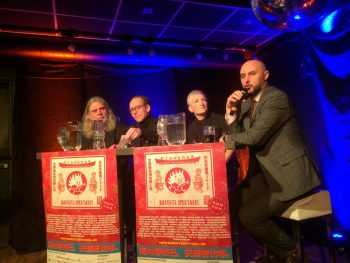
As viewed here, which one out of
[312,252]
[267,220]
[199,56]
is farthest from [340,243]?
[199,56]

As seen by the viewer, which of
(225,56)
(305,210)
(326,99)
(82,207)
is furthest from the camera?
(225,56)

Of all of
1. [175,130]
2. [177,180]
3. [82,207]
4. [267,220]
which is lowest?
[267,220]

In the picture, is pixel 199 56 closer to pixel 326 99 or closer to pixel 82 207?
pixel 326 99

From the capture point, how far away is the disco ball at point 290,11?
1646 mm

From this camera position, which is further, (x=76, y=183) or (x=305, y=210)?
(x=305, y=210)

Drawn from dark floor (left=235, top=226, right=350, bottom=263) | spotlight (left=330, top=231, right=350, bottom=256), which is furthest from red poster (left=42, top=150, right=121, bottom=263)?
spotlight (left=330, top=231, right=350, bottom=256)

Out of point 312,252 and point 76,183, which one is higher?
point 76,183

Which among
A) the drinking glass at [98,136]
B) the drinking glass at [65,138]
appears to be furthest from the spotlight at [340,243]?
the drinking glass at [65,138]

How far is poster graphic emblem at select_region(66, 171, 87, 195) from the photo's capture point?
147 centimetres

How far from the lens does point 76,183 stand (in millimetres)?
1486

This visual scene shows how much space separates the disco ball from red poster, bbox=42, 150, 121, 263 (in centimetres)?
133

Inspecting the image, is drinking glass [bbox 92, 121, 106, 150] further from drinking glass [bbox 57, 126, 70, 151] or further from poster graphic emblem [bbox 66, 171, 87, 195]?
poster graphic emblem [bbox 66, 171, 87, 195]

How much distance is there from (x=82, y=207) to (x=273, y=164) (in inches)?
47.1

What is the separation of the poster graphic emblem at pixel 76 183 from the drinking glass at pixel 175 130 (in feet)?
1.69
